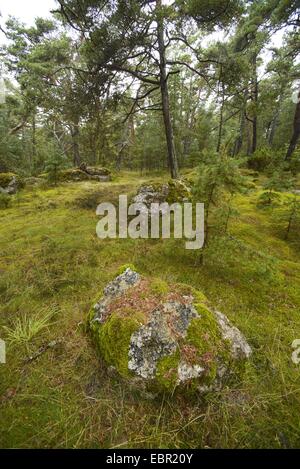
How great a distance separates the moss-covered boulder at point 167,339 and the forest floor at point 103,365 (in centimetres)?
18

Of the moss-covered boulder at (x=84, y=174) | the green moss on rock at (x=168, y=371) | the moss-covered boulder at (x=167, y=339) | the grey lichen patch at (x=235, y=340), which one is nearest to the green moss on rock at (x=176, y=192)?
the moss-covered boulder at (x=167, y=339)

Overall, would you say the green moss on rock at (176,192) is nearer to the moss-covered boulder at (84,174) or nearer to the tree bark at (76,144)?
the moss-covered boulder at (84,174)

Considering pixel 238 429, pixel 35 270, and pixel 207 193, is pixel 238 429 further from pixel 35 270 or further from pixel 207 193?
pixel 35 270

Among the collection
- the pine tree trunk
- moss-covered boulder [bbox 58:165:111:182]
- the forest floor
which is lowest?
the forest floor

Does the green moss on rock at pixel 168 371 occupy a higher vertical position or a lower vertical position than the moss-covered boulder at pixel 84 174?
lower

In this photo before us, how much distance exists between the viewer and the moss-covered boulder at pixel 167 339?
7.14ft

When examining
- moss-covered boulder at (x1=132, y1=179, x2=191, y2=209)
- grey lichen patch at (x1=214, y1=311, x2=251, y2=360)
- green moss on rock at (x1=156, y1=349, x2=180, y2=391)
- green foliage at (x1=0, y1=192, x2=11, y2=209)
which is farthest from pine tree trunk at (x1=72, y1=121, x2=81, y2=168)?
green moss on rock at (x1=156, y1=349, x2=180, y2=391)

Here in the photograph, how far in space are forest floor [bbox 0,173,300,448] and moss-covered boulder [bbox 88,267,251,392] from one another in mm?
180

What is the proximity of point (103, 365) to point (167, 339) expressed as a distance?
784 millimetres

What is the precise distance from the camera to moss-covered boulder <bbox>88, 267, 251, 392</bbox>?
2.18 m

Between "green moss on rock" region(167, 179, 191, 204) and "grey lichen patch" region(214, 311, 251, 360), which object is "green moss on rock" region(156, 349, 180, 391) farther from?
"green moss on rock" region(167, 179, 191, 204)

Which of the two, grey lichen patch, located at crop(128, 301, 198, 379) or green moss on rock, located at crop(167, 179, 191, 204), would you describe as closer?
grey lichen patch, located at crop(128, 301, 198, 379)

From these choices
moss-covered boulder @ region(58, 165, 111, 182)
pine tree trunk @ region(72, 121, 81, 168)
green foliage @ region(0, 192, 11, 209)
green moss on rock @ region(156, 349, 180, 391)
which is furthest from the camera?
pine tree trunk @ region(72, 121, 81, 168)

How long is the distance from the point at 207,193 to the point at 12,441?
383 cm
